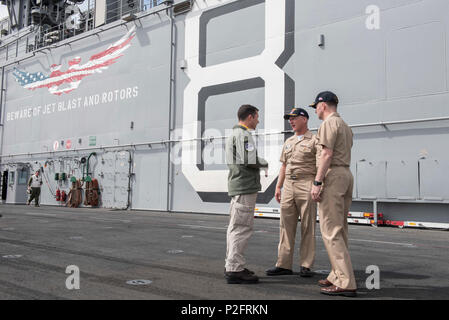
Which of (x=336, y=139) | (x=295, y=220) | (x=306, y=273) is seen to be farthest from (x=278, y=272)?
(x=336, y=139)

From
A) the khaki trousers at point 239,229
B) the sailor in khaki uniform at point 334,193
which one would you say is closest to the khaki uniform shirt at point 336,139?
the sailor in khaki uniform at point 334,193

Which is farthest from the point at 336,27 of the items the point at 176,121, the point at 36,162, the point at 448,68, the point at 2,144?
the point at 2,144

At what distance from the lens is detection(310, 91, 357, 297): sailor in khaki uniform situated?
11.9ft

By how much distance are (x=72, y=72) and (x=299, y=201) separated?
20.3m

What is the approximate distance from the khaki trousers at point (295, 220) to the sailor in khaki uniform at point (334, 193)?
720 mm

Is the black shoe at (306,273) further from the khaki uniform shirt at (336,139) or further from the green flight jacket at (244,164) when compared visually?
the khaki uniform shirt at (336,139)

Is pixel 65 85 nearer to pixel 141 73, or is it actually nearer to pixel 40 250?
pixel 141 73

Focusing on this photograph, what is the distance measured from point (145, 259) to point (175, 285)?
1.54 meters

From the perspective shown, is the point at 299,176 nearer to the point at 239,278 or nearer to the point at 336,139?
the point at 336,139

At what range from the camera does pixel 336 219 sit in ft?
12.1

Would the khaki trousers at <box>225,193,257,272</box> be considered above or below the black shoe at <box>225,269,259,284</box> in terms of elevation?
above

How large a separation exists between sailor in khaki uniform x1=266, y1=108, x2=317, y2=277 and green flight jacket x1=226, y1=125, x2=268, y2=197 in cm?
58

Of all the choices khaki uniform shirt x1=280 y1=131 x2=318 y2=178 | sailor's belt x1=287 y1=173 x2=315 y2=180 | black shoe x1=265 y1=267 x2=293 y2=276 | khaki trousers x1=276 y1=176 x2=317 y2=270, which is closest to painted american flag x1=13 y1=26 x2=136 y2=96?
khaki uniform shirt x1=280 y1=131 x2=318 y2=178

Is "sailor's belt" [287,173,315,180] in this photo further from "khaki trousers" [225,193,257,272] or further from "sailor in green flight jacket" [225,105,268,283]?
"khaki trousers" [225,193,257,272]
